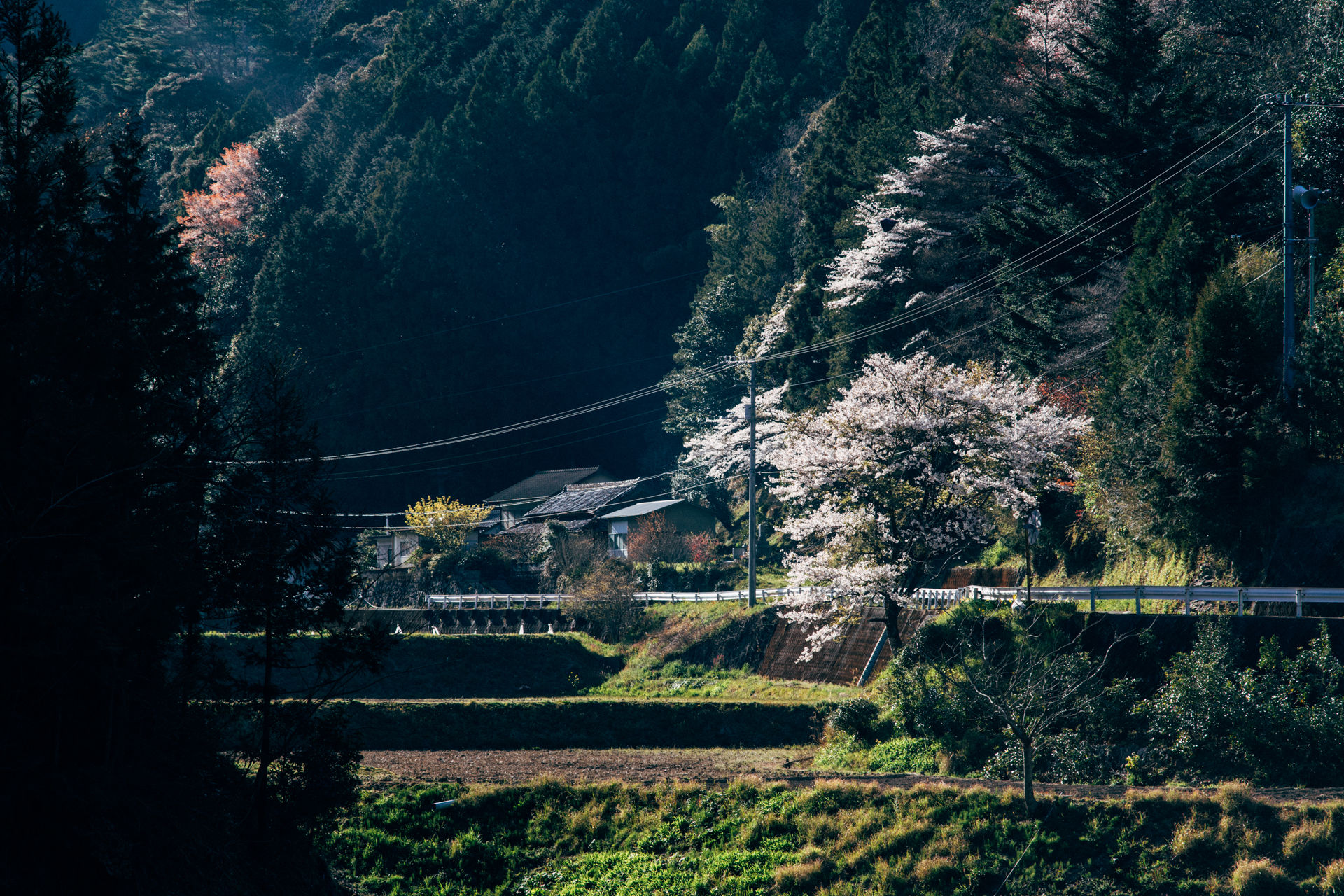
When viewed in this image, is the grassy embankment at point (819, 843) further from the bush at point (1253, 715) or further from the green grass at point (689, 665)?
the green grass at point (689, 665)

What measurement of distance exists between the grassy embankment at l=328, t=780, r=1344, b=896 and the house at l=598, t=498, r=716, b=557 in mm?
30329

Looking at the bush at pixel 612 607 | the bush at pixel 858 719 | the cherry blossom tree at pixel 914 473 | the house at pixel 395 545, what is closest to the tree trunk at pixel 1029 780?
the bush at pixel 858 719

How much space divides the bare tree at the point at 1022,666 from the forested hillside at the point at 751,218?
452cm

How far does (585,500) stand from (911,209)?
22.7 m

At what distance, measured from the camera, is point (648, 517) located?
5256 cm

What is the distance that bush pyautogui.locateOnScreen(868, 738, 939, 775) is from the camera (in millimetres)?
23422

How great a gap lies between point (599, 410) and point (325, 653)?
5622 centimetres

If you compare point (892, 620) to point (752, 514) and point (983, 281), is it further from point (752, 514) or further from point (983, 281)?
point (983, 281)

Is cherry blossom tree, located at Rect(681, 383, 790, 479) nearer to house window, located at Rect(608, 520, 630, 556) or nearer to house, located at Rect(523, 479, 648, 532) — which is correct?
house, located at Rect(523, 479, 648, 532)

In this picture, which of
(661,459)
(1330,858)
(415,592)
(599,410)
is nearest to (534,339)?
(599,410)

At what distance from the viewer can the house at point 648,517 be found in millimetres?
53000

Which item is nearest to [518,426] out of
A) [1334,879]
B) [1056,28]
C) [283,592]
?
[1056,28]

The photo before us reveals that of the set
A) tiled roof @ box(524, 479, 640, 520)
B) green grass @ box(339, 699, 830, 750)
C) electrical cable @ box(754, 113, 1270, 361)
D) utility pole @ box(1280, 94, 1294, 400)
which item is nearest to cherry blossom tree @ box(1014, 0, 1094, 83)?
electrical cable @ box(754, 113, 1270, 361)

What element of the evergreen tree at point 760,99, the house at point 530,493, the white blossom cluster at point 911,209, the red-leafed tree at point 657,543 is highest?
the evergreen tree at point 760,99
